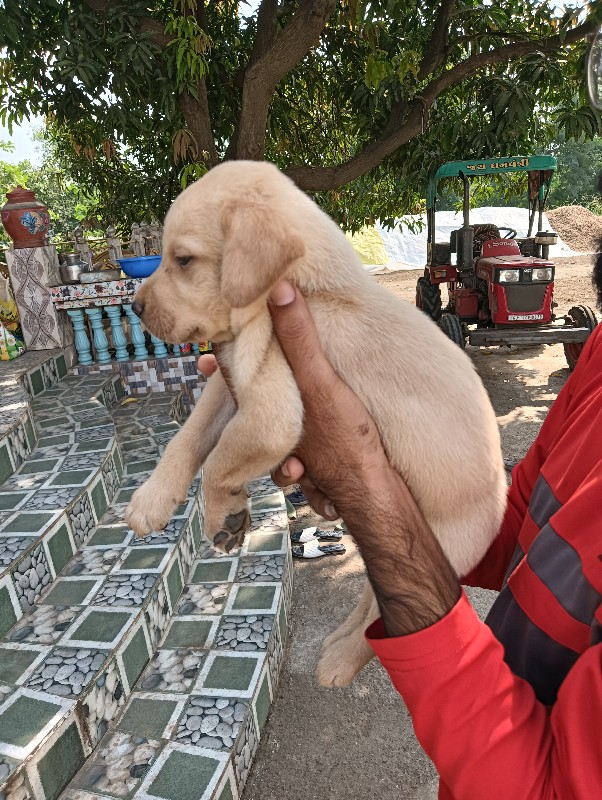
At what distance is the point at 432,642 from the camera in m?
1.05

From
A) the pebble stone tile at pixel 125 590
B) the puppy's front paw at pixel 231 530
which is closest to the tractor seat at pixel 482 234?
the pebble stone tile at pixel 125 590

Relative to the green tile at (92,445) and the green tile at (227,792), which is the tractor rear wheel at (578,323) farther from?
the green tile at (227,792)

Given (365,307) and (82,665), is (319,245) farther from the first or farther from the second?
(82,665)

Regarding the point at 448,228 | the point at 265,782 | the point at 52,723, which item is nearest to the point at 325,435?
the point at 52,723

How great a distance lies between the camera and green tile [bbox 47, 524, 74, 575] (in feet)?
9.76

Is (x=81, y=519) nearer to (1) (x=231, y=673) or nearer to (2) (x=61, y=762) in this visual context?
(1) (x=231, y=673)

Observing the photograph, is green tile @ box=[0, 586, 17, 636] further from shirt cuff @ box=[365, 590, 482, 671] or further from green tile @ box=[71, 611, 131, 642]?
shirt cuff @ box=[365, 590, 482, 671]

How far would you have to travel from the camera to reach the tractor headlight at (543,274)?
8.43 m

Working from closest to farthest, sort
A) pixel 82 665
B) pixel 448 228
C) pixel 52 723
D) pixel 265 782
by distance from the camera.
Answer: pixel 52 723 < pixel 82 665 < pixel 265 782 < pixel 448 228

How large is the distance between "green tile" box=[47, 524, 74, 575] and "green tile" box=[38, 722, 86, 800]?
976mm

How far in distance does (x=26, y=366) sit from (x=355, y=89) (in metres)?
5.32

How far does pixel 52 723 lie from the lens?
6.83 ft

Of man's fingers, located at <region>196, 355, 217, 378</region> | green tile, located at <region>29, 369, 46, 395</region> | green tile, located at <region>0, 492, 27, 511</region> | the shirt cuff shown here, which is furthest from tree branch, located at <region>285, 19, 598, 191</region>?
the shirt cuff

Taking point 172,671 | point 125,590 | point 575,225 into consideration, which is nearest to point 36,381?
point 125,590
